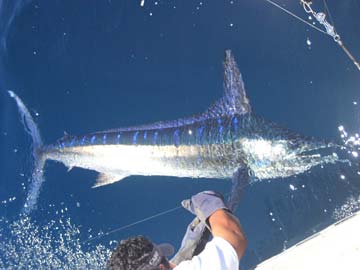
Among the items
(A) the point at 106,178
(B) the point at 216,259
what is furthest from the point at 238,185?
(B) the point at 216,259

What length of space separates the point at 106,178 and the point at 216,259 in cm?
433

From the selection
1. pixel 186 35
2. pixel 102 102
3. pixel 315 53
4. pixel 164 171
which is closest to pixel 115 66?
pixel 102 102

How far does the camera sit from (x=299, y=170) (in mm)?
4488

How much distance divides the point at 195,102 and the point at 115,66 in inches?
70.4

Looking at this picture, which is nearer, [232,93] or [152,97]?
[232,93]

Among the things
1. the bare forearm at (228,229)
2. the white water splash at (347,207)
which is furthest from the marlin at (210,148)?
the bare forearm at (228,229)

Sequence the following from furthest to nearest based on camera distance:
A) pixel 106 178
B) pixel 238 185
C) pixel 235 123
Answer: pixel 106 178, pixel 235 123, pixel 238 185

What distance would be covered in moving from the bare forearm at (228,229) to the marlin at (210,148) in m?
2.52

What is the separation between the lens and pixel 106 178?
5.76m

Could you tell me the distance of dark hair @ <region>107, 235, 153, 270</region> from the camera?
154 centimetres

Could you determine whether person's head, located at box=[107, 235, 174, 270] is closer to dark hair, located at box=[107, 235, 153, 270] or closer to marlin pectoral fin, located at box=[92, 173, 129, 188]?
dark hair, located at box=[107, 235, 153, 270]

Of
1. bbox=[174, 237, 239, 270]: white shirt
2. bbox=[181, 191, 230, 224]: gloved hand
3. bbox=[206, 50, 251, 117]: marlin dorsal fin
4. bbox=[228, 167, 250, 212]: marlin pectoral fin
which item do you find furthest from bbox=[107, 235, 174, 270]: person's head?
bbox=[206, 50, 251, 117]: marlin dorsal fin

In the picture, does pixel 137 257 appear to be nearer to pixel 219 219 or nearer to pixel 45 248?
pixel 219 219

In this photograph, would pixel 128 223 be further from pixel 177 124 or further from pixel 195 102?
pixel 195 102
